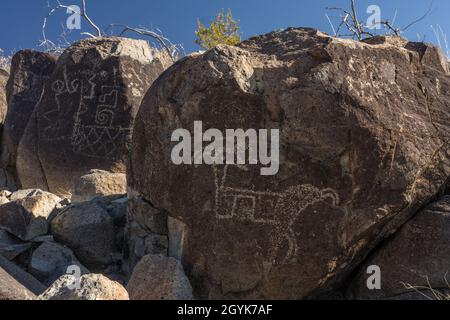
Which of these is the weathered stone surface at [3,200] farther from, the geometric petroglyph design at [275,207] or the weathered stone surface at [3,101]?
the weathered stone surface at [3,101]

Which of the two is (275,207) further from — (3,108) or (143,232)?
(3,108)

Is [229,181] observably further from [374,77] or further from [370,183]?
[374,77]

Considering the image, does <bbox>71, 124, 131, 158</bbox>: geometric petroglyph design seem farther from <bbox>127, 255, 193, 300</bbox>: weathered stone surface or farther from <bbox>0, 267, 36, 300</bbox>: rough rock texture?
<bbox>0, 267, 36, 300</bbox>: rough rock texture

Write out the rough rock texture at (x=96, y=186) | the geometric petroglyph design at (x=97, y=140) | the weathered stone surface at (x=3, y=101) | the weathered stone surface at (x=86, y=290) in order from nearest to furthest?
the weathered stone surface at (x=86, y=290) → the rough rock texture at (x=96, y=186) → the geometric petroglyph design at (x=97, y=140) → the weathered stone surface at (x=3, y=101)

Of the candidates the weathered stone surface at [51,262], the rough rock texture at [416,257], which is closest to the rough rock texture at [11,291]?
the weathered stone surface at [51,262]

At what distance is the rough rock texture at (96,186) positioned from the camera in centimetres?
460

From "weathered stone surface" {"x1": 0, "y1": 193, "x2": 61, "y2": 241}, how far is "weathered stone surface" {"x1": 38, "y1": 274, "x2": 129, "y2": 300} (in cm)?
158

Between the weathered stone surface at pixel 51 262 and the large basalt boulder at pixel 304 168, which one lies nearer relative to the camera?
the large basalt boulder at pixel 304 168

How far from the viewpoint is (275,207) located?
2854mm

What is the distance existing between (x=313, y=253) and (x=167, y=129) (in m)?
1.03

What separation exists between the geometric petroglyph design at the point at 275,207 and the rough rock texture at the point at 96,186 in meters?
1.85

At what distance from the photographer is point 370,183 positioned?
9.21 feet

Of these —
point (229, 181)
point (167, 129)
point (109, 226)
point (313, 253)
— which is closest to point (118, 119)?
point (109, 226)

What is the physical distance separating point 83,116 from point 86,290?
370 cm
